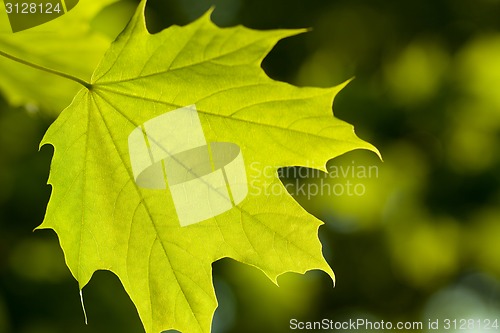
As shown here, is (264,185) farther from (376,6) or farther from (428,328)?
(376,6)

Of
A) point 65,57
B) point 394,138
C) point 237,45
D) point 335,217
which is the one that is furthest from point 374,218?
point 237,45
